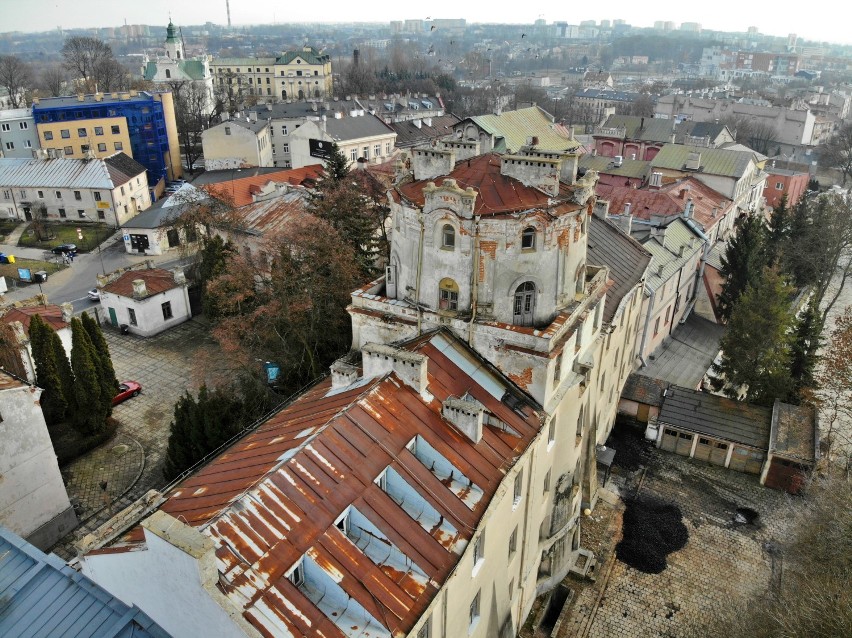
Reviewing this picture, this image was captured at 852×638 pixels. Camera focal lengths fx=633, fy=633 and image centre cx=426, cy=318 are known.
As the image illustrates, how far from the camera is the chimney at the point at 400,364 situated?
64.9ft

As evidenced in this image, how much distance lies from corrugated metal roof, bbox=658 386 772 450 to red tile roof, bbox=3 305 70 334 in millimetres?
34905

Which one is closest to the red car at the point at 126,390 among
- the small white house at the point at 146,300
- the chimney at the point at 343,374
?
the small white house at the point at 146,300

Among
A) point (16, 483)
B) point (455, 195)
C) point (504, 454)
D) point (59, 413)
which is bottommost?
point (59, 413)

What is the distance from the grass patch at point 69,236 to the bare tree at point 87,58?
81164 millimetres

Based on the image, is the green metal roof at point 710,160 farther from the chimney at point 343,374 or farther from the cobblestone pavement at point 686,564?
the chimney at point 343,374

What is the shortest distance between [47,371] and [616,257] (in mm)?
30833

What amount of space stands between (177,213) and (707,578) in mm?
53151

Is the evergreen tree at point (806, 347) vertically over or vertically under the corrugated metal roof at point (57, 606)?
under

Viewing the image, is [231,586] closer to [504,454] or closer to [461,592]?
[461,592]

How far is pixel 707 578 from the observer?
26.6 m

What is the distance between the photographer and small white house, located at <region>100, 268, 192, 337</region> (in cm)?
4434

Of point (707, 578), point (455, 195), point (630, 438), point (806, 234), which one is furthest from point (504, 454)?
point (806, 234)

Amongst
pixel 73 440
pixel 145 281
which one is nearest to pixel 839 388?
pixel 73 440

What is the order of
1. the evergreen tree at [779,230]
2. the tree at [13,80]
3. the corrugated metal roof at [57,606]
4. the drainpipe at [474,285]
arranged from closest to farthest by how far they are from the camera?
the corrugated metal roof at [57,606] < the drainpipe at [474,285] < the evergreen tree at [779,230] < the tree at [13,80]
